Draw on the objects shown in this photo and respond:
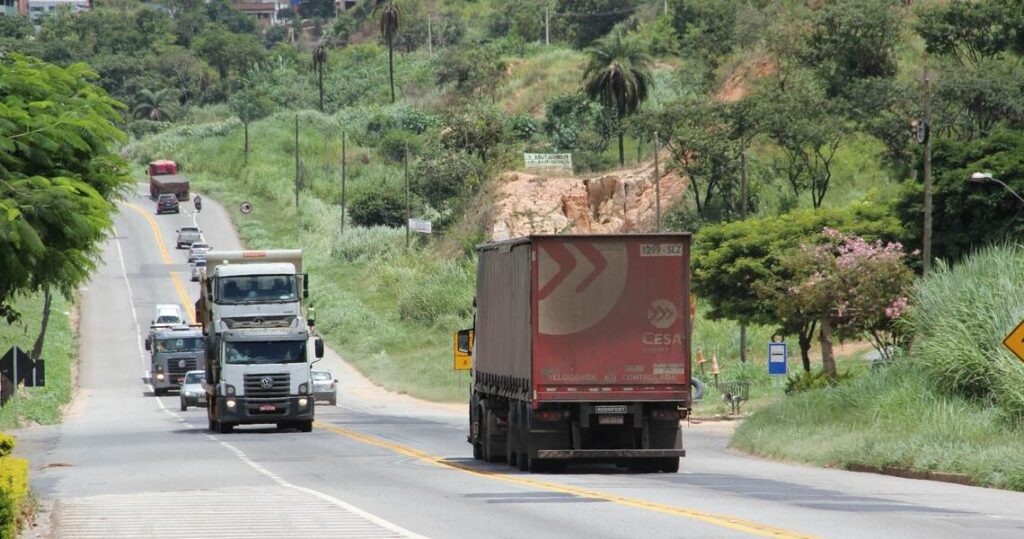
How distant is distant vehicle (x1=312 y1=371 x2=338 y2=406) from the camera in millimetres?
62003

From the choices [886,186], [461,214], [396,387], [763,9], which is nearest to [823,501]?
[396,387]

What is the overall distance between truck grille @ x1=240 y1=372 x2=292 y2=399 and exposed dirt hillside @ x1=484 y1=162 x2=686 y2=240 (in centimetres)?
5052

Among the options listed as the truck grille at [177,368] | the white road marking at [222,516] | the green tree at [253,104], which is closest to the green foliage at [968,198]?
the truck grille at [177,368]

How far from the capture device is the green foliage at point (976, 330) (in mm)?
28406

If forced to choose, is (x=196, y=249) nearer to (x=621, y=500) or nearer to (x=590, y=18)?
(x=590, y=18)

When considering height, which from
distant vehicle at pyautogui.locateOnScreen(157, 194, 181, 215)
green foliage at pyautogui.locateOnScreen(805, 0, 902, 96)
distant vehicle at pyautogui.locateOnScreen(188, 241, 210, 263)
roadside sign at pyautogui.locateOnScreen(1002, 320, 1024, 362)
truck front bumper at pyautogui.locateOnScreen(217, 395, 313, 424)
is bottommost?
truck front bumper at pyautogui.locateOnScreen(217, 395, 313, 424)

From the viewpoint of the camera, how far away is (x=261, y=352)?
4184cm

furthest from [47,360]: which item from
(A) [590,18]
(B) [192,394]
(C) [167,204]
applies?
(A) [590,18]

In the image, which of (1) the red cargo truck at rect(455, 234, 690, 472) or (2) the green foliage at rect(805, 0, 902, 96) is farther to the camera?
(2) the green foliage at rect(805, 0, 902, 96)

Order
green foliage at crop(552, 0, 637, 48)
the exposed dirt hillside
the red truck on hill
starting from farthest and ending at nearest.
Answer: green foliage at crop(552, 0, 637, 48) < the red truck on hill < the exposed dirt hillside

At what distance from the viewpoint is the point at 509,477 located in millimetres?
25297

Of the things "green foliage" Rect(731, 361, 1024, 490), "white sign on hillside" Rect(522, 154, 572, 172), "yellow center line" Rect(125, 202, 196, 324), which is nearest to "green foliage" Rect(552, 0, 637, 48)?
"yellow center line" Rect(125, 202, 196, 324)

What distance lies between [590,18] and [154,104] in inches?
1938

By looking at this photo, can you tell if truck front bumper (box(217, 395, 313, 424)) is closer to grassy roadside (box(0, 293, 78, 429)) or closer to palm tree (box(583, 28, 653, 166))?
grassy roadside (box(0, 293, 78, 429))
